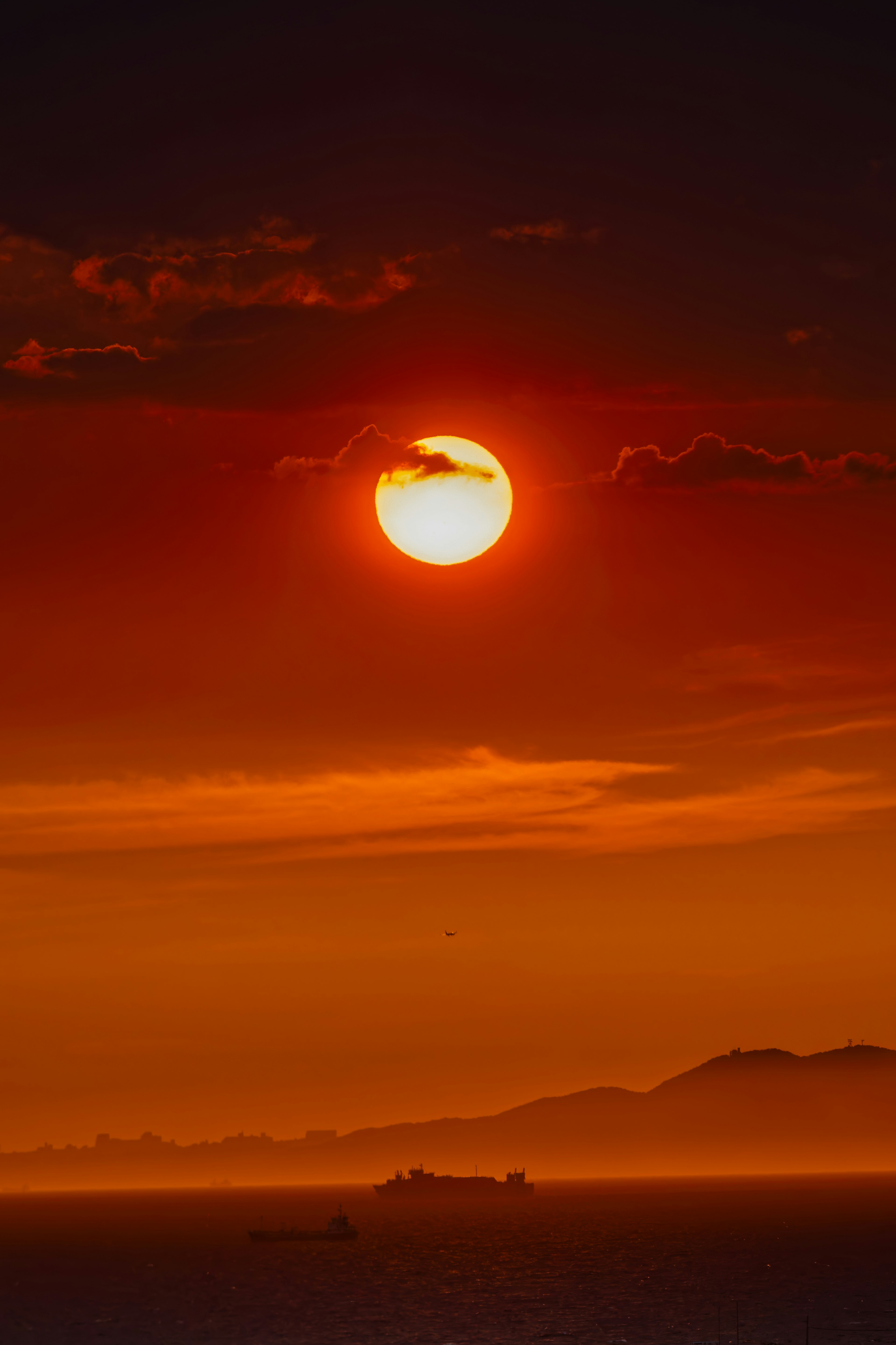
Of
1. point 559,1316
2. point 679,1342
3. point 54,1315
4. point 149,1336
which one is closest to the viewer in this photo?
point 679,1342

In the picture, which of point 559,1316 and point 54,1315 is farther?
point 54,1315

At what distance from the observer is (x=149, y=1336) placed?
17212 cm

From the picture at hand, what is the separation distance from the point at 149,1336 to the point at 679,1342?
59.3 m

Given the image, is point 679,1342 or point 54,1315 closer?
point 679,1342

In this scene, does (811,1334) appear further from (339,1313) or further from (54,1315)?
(54,1315)

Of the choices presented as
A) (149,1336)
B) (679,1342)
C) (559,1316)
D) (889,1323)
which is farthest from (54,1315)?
(889,1323)

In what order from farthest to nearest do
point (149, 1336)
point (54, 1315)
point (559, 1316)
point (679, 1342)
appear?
1. point (54, 1315)
2. point (559, 1316)
3. point (149, 1336)
4. point (679, 1342)

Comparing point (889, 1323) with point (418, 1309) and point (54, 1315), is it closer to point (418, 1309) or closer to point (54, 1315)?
point (418, 1309)

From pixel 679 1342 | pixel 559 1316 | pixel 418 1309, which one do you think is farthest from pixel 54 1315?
pixel 679 1342

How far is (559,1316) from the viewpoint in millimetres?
184250

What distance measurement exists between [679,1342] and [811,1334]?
1651cm

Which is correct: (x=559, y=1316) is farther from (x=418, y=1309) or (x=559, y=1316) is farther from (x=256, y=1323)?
(x=256, y=1323)

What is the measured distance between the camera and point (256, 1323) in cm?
18238

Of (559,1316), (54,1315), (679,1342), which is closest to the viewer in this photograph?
(679,1342)
